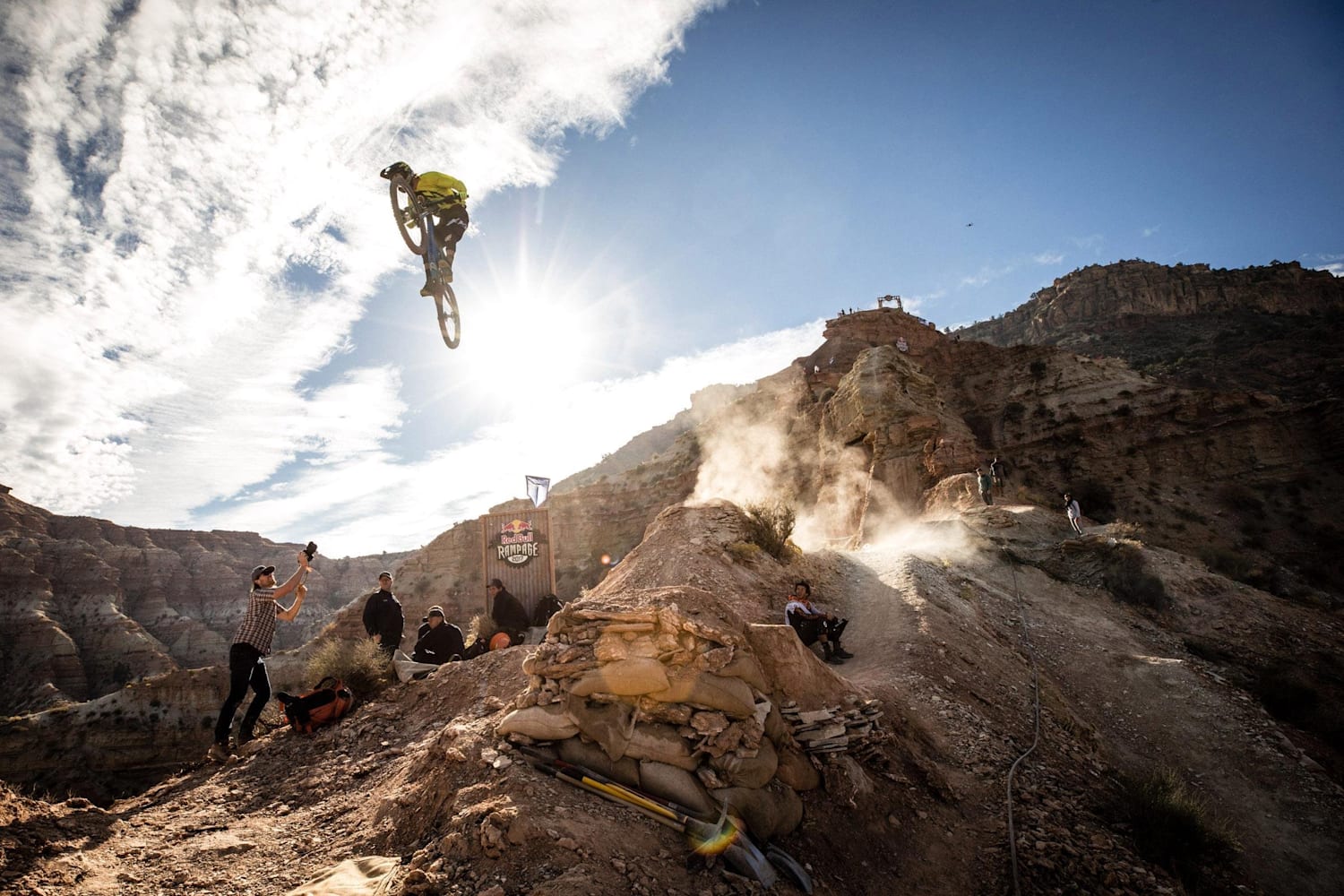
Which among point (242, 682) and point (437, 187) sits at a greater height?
point (437, 187)

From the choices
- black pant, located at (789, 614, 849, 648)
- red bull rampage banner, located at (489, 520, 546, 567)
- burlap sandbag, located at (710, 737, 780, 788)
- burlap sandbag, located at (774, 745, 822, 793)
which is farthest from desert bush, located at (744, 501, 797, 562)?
burlap sandbag, located at (710, 737, 780, 788)

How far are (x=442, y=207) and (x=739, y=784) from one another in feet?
24.7

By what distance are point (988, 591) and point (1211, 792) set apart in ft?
17.6

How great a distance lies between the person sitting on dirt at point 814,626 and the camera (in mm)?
7984

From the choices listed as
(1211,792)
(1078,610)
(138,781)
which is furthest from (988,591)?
(138,781)

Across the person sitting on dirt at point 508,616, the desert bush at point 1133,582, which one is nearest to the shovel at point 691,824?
the person sitting on dirt at point 508,616

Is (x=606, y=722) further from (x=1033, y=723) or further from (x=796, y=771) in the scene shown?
(x=1033, y=723)

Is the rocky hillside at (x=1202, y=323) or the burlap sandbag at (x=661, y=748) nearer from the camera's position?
the burlap sandbag at (x=661, y=748)

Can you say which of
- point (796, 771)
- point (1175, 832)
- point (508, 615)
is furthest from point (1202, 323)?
point (796, 771)

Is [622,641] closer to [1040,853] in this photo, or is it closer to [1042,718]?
[1040,853]

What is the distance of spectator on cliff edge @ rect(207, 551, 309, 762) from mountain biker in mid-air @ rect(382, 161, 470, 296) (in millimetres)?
4118

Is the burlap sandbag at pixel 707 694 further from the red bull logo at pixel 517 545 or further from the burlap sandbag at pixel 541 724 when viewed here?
the red bull logo at pixel 517 545

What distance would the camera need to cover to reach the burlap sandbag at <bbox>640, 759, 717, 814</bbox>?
3857 mm

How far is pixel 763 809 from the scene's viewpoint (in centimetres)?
400
